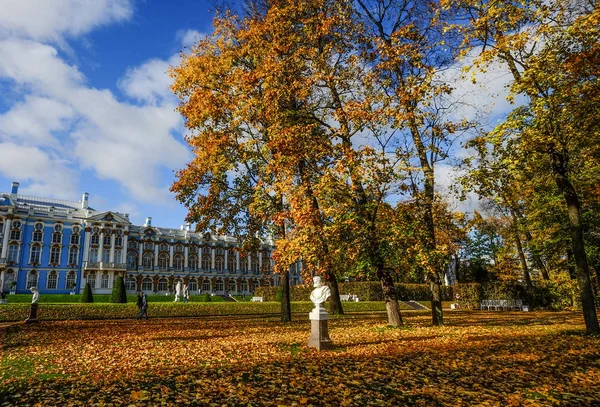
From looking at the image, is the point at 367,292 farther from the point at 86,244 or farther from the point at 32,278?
the point at 32,278

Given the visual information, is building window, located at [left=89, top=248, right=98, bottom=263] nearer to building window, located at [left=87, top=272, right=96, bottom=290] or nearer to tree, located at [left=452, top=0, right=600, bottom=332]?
building window, located at [left=87, top=272, right=96, bottom=290]

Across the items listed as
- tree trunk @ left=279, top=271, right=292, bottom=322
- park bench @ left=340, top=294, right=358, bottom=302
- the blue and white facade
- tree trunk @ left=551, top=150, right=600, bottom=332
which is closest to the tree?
tree trunk @ left=551, top=150, right=600, bottom=332

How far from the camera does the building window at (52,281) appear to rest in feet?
171

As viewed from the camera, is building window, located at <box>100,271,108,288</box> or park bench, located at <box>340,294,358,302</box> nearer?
park bench, located at <box>340,294,358,302</box>

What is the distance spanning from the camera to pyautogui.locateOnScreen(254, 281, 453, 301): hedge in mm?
35594

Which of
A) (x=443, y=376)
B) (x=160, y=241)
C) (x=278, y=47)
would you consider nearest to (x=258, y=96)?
(x=278, y=47)

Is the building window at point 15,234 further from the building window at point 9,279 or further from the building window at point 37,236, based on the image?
the building window at point 9,279

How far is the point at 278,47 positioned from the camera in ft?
47.8

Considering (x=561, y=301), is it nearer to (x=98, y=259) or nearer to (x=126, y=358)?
(x=126, y=358)

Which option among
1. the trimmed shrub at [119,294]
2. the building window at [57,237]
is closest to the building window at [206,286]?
the building window at [57,237]

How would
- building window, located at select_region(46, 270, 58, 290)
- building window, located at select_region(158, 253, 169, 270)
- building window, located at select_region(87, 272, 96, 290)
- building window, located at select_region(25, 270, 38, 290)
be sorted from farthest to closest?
building window, located at select_region(158, 253, 169, 270), building window, located at select_region(87, 272, 96, 290), building window, located at select_region(46, 270, 58, 290), building window, located at select_region(25, 270, 38, 290)

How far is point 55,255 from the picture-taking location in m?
53.3

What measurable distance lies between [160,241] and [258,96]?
5630cm

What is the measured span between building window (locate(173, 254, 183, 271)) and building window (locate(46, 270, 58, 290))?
18.6 metres
